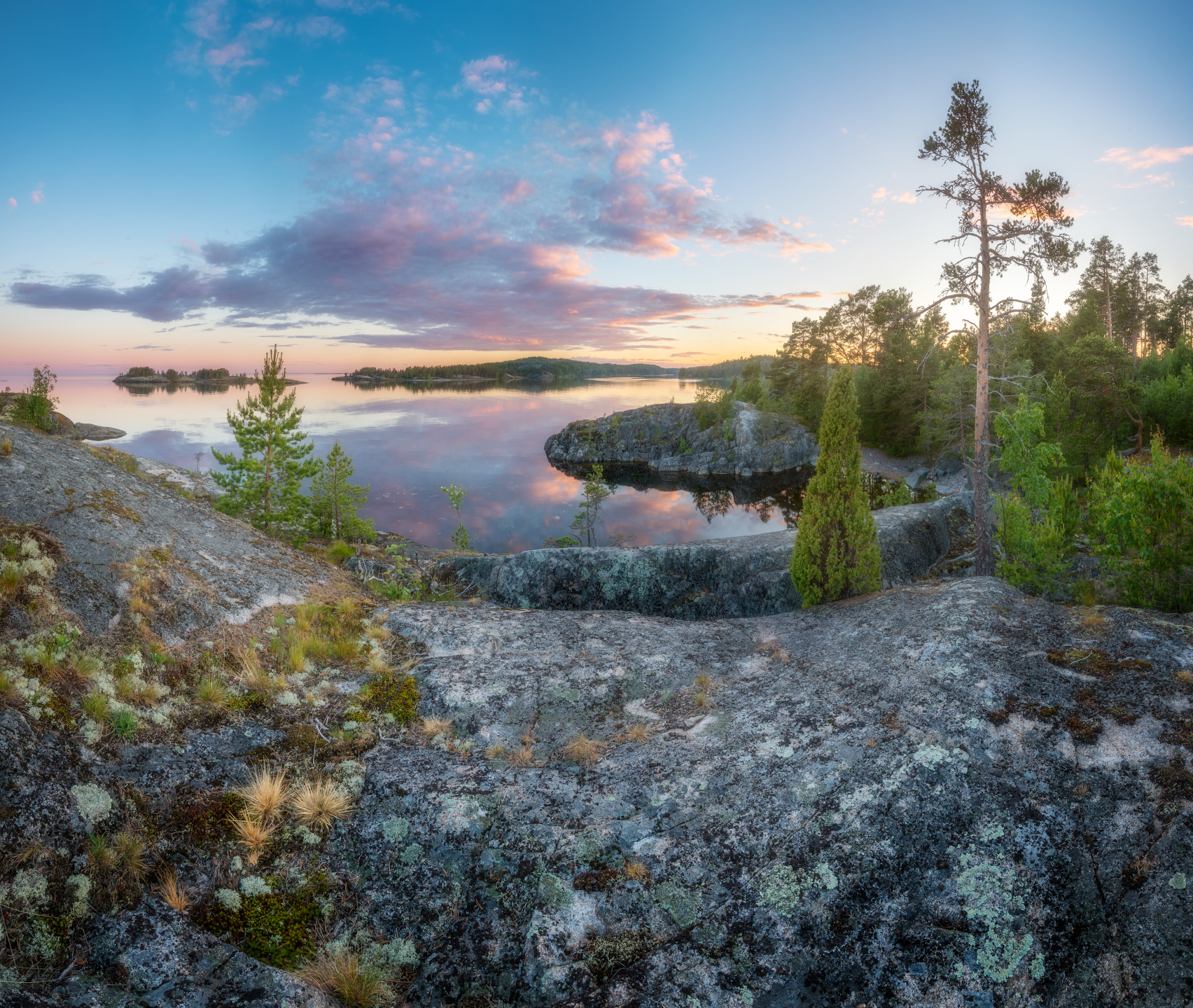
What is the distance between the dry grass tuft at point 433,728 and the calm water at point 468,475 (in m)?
27.3

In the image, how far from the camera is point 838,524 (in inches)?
454

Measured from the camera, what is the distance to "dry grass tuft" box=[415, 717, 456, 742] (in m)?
6.15

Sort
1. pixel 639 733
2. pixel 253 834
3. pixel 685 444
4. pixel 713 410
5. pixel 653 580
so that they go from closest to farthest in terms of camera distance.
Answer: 1. pixel 253 834
2. pixel 639 733
3. pixel 653 580
4. pixel 713 410
5. pixel 685 444

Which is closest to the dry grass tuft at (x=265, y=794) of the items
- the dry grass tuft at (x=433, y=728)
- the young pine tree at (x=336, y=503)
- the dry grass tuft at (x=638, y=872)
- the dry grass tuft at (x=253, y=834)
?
the dry grass tuft at (x=253, y=834)

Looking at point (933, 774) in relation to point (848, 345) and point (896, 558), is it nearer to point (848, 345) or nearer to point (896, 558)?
point (896, 558)

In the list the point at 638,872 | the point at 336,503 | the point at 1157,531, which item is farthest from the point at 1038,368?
the point at 638,872

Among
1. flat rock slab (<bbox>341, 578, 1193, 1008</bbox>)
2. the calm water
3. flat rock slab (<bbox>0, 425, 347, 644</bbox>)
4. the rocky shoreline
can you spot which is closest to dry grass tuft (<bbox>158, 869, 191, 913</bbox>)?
the rocky shoreline

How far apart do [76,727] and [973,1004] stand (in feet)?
22.9

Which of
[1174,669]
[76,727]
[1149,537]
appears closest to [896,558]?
[1149,537]

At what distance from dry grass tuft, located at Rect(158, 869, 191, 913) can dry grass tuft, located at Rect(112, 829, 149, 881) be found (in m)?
0.14

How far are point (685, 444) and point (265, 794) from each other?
57852mm

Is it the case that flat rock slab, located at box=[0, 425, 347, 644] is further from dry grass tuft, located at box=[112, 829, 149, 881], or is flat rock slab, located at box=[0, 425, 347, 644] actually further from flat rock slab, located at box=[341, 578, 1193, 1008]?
flat rock slab, located at box=[341, 578, 1193, 1008]

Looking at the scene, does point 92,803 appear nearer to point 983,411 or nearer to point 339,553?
point 339,553

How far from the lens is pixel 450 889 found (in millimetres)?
4375
